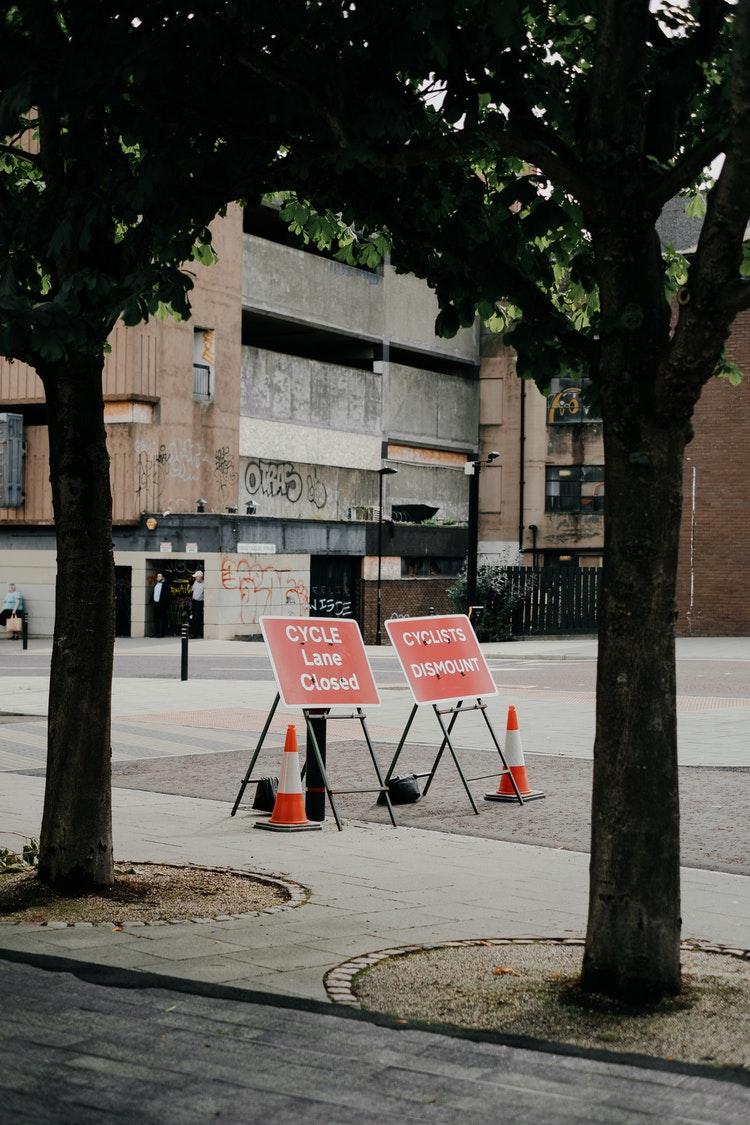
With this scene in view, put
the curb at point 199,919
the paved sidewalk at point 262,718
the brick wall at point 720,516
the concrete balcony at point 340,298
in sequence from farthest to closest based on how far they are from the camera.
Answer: the concrete balcony at point 340,298 < the brick wall at point 720,516 < the paved sidewalk at point 262,718 < the curb at point 199,919

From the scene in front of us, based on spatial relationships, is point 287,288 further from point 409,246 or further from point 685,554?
point 409,246

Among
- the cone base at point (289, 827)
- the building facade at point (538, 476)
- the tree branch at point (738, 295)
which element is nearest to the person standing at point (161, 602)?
the building facade at point (538, 476)

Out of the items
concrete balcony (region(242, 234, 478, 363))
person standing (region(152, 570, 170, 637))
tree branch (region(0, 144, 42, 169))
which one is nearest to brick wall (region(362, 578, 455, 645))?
person standing (region(152, 570, 170, 637))

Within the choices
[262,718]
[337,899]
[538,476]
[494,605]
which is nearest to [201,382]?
[494,605]

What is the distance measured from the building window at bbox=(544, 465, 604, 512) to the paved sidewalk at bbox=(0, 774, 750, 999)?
147 feet

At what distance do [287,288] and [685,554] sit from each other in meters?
15.6

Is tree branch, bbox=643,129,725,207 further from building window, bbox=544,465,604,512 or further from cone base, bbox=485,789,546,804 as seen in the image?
building window, bbox=544,465,604,512

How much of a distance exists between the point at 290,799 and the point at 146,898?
2738mm

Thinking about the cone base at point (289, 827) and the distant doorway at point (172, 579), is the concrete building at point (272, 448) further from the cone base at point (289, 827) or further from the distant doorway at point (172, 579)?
the cone base at point (289, 827)

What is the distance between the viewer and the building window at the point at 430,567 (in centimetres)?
5178

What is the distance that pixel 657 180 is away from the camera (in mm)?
Result: 5820

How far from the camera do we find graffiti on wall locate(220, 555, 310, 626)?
4284 cm

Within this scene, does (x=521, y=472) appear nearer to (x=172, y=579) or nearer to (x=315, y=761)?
(x=172, y=579)

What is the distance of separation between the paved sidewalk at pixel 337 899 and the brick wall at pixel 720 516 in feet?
117
